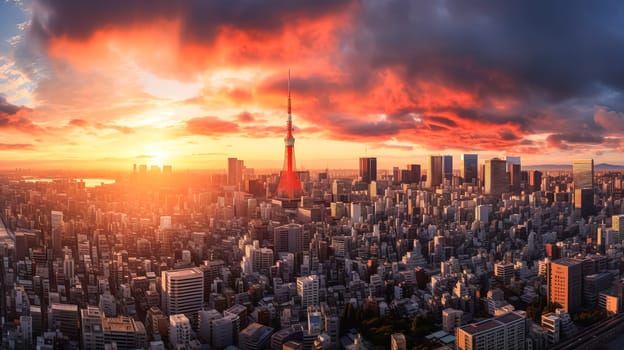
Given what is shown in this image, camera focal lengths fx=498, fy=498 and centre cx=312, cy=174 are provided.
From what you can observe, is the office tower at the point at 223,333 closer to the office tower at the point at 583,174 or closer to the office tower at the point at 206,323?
the office tower at the point at 206,323

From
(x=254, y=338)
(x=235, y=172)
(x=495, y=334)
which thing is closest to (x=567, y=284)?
(x=495, y=334)

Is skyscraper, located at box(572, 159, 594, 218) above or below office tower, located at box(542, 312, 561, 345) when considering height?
above

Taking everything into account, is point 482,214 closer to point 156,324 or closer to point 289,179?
point 289,179

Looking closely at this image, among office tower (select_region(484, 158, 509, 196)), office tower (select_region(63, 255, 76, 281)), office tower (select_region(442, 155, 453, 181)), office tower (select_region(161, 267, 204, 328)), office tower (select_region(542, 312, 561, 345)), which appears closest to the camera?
office tower (select_region(542, 312, 561, 345))

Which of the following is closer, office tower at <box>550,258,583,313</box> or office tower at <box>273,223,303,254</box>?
office tower at <box>550,258,583,313</box>

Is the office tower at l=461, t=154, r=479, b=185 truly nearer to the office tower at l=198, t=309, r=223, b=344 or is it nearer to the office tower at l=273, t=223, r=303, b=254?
the office tower at l=273, t=223, r=303, b=254

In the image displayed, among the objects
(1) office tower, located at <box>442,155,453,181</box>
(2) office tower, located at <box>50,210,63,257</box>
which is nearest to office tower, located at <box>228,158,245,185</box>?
(2) office tower, located at <box>50,210,63,257</box>
